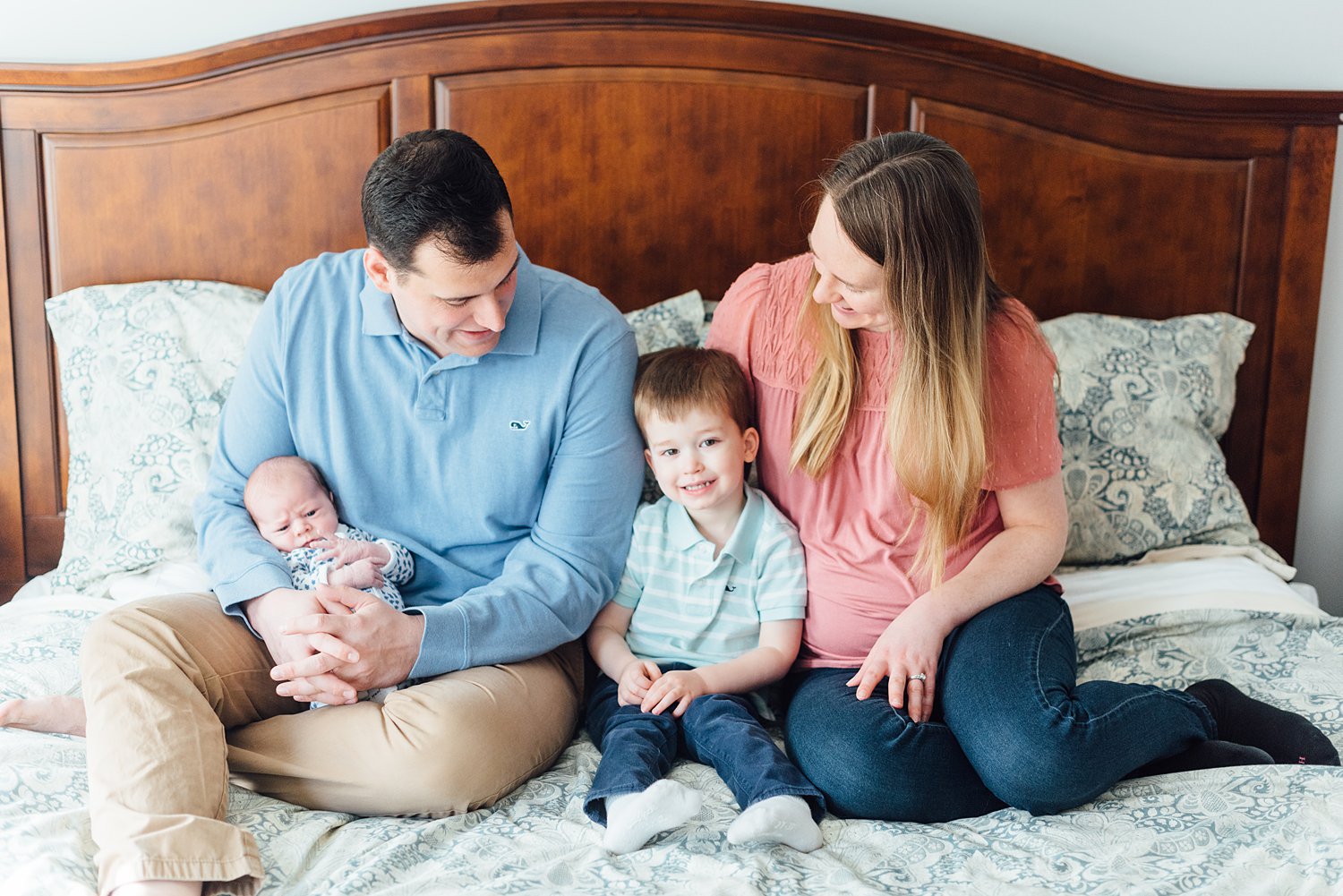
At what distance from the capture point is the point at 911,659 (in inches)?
58.4

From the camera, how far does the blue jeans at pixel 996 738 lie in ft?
4.41

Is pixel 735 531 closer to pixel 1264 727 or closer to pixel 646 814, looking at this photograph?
pixel 646 814


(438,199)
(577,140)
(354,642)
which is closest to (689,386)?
(438,199)

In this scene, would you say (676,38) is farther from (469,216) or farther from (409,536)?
(409,536)

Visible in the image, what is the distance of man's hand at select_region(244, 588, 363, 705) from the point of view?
140 cm

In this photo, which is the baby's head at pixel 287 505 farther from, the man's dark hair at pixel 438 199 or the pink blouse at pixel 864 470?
the pink blouse at pixel 864 470

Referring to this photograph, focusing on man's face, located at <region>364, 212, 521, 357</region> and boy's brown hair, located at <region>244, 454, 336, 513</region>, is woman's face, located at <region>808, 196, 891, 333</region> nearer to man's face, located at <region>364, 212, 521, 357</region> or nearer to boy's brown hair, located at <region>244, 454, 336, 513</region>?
man's face, located at <region>364, 212, 521, 357</region>

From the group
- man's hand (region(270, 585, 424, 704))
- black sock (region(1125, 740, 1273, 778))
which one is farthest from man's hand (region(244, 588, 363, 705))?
black sock (region(1125, 740, 1273, 778))

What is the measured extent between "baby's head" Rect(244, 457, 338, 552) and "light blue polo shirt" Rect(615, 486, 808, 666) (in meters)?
0.46

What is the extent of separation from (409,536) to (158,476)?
554 millimetres

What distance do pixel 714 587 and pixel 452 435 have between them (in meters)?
0.44

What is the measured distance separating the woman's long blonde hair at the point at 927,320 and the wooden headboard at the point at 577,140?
0.67 meters

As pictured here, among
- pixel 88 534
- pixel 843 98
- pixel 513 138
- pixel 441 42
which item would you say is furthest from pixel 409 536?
pixel 843 98

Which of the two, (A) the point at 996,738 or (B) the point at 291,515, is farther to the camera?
(B) the point at 291,515
